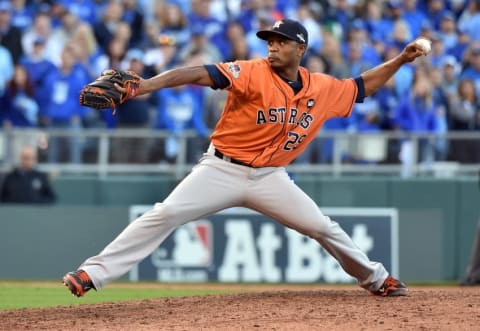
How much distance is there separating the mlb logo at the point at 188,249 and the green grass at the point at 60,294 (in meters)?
1.11

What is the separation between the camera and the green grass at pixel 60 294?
10078 millimetres

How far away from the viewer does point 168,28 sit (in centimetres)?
1570

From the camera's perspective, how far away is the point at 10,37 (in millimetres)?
14875

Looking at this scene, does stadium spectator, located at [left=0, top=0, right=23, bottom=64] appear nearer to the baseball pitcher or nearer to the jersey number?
the baseball pitcher

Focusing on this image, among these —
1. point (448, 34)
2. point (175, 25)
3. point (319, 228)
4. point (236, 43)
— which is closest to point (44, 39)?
point (175, 25)

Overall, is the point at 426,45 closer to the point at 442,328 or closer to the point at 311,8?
the point at 442,328

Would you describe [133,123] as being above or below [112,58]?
below

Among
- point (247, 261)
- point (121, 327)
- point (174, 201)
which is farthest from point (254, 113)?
point (247, 261)

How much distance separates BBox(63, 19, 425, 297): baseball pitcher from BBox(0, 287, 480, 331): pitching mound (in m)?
0.32

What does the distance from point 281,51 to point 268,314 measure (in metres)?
1.93

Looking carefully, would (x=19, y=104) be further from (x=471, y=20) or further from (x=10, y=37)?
(x=471, y=20)

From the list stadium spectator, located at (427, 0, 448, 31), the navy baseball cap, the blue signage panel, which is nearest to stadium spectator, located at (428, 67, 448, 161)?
the blue signage panel

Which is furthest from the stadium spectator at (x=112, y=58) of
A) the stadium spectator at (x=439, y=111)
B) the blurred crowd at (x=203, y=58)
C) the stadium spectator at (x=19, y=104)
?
the stadium spectator at (x=439, y=111)

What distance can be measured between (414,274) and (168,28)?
504cm
